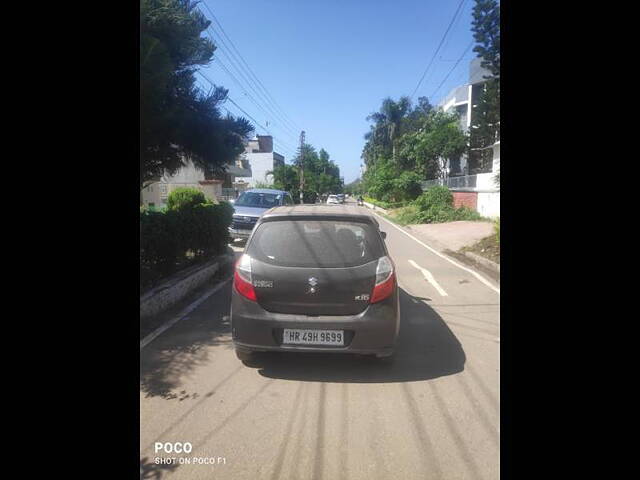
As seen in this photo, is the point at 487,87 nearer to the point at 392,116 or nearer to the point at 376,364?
the point at 376,364

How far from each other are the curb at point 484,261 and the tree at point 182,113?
6.52 metres

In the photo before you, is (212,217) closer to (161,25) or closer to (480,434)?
(161,25)

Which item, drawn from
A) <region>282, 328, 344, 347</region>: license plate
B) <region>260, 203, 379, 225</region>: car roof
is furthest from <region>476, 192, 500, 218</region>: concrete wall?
<region>282, 328, 344, 347</region>: license plate

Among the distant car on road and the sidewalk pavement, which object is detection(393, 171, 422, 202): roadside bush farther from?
the distant car on road

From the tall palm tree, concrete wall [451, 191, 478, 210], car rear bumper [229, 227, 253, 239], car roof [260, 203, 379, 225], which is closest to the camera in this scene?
car roof [260, 203, 379, 225]

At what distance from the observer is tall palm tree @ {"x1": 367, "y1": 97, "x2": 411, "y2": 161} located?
57.0 metres

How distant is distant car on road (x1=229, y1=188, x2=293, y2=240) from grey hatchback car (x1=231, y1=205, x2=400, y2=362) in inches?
352

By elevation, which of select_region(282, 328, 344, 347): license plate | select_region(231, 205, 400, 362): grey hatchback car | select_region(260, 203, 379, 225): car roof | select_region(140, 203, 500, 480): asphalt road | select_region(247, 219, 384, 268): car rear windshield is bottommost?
select_region(140, 203, 500, 480): asphalt road

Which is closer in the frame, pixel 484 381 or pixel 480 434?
pixel 480 434

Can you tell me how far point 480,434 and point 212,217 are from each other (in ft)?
22.9
